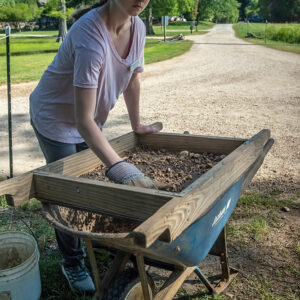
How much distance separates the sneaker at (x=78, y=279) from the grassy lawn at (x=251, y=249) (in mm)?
99

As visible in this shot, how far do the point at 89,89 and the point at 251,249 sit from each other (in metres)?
1.90

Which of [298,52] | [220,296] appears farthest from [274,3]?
[220,296]

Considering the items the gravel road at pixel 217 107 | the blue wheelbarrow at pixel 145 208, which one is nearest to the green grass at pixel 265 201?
the gravel road at pixel 217 107

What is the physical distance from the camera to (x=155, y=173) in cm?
204

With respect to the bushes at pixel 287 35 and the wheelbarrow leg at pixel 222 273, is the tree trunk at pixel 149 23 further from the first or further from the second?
the wheelbarrow leg at pixel 222 273

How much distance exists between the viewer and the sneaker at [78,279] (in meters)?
2.29

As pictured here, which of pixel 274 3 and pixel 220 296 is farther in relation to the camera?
pixel 274 3

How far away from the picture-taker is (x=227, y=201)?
180 centimetres

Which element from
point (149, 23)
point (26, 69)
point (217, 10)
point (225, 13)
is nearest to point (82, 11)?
point (26, 69)

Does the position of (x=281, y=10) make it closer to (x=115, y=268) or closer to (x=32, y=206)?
(x=32, y=206)

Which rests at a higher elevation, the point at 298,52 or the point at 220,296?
the point at 298,52

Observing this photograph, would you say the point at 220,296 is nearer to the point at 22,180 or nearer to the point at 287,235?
the point at 287,235

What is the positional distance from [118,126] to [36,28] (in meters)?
46.8

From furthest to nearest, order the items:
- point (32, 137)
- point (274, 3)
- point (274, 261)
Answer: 1. point (274, 3)
2. point (32, 137)
3. point (274, 261)
